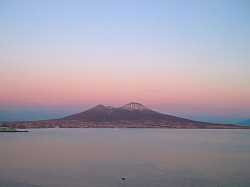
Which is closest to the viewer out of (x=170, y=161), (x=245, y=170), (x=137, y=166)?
(x=245, y=170)

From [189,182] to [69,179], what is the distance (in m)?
4.51

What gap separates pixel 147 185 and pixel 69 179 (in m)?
3.18

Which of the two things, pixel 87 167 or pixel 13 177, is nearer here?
pixel 13 177

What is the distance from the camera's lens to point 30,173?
1564 centimetres

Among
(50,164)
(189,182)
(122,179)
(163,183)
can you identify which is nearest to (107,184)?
(122,179)

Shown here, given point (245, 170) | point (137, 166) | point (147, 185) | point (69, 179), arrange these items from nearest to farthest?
point (147, 185) → point (69, 179) → point (245, 170) → point (137, 166)

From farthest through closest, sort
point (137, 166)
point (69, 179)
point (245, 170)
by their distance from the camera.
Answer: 1. point (137, 166)
2. point (245, 170)
3. point (69, 179)

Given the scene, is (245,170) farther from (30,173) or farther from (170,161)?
(30,173)

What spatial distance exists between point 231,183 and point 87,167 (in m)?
7.08

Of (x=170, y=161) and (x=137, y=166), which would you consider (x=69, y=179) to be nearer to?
(x=137, y=166)

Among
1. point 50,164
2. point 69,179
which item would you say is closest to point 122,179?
point 69,179

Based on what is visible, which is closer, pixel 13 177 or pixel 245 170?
pixel 13 177

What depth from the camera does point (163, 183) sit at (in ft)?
43.2

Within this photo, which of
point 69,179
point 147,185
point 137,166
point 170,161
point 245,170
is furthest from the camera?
point 170,161
